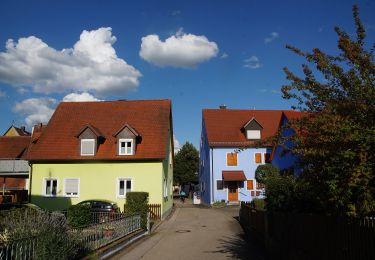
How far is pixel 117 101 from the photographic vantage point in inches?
1395

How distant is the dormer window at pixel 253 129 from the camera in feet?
144

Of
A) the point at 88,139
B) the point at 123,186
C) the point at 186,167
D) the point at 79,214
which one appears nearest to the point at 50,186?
the point at 88,139

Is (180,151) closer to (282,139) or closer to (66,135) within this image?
(66,135)

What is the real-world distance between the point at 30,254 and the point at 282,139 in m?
5.66

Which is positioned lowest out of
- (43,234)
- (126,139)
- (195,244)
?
(195,244)

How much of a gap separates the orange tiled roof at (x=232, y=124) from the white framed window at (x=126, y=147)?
47.6 feet

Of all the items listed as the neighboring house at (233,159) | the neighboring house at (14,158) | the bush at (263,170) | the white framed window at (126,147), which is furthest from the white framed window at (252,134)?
the neighboring house at (14,158)

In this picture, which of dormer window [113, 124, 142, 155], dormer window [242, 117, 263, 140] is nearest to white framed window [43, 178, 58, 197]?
dormer window [113, 124, 142, 155]

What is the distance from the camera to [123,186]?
29.2 meters

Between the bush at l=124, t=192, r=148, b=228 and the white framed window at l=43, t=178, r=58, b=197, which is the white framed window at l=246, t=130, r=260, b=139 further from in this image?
the bush at l=124, t=192, r=148, b=228

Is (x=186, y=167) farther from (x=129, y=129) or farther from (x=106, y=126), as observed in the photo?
(x=129, y=129)

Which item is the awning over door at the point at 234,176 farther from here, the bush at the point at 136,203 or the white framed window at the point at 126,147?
the bush at the point at 136,203

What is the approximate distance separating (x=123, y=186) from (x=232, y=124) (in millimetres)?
20197

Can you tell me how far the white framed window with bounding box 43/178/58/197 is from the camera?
29828 mm
